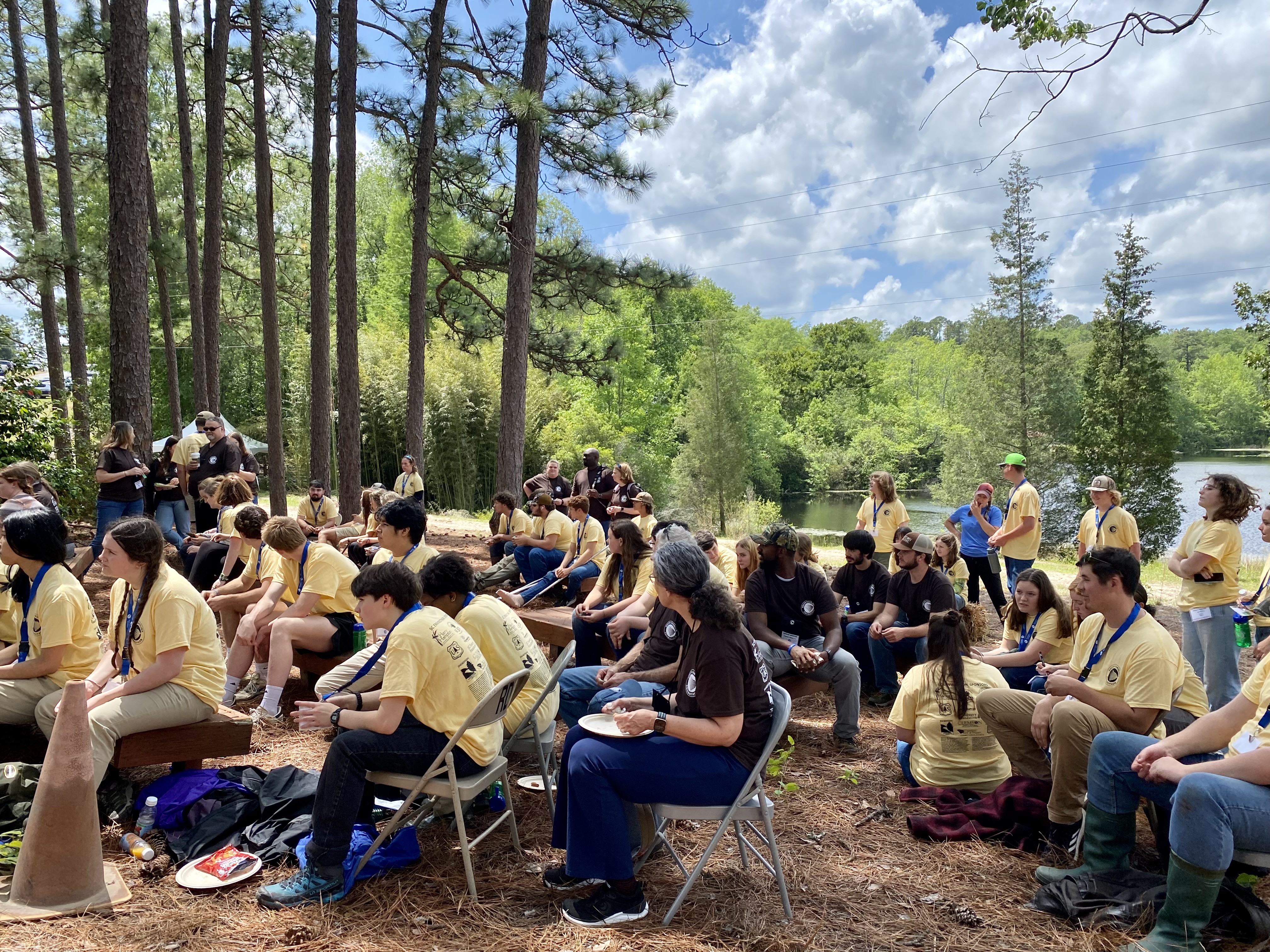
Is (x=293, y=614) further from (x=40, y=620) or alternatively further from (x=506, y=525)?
(x=506, y=525)

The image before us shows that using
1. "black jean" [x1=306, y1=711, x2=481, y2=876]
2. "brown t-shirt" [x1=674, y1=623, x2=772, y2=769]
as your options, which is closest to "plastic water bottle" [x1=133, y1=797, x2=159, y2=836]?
"black jean" [x1=306, y1=711, x2=481, y2=876]

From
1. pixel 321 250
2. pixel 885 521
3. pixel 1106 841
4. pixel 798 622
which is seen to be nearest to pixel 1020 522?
pixel 885 521

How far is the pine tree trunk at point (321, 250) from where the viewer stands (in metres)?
11.0

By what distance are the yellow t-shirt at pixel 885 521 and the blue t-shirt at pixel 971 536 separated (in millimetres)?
816

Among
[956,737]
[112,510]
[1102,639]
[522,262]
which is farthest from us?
[522,262]

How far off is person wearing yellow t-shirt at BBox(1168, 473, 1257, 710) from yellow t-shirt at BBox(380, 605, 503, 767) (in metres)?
3.93

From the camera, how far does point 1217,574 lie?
15.5 ft

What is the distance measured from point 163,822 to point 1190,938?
3.65m

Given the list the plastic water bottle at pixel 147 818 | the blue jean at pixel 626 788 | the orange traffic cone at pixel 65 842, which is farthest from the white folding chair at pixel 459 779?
the plastic water bottle at pixel 147 818

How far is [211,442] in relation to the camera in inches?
337

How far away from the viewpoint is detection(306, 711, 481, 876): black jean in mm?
2785

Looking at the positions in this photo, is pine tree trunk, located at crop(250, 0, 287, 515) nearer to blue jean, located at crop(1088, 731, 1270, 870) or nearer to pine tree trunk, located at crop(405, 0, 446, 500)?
pine tree trunk, located at crop(405, 0, 446, 500)

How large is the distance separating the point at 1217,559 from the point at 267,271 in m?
12.3

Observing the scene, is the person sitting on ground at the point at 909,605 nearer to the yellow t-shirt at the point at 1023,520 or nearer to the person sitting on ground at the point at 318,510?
the yellow t-shirt at the point at 1023,520
